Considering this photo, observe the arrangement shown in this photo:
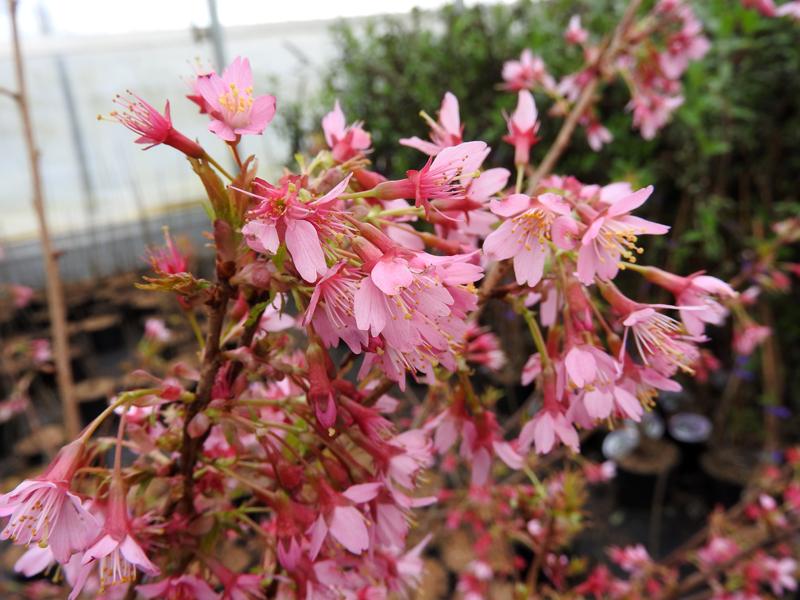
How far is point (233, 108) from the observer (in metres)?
0.41

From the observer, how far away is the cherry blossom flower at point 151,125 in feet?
1.36

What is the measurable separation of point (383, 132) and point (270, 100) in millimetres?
2027

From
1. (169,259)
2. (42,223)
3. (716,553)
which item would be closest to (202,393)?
(169,259)

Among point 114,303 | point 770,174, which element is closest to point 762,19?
point 770,174

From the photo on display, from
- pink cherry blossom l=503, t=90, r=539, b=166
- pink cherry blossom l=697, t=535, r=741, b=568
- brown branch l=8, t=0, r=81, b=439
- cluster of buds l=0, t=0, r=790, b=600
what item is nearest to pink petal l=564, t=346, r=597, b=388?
cluster of buds l=0, t=0, r=790, b=600

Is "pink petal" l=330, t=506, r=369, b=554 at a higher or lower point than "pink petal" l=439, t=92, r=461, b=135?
lower

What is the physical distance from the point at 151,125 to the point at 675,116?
2.11m

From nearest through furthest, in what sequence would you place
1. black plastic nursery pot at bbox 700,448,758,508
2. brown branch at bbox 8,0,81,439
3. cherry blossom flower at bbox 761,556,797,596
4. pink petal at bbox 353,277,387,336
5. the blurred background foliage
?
pink petal at bbox 353,277,387,336
brown branch at bbox 8,0,81,439
cherry blossom flower at bbox 761,556,797,596
the blurred background foliage
black plastic nursery pot at bbox 700,448,758,508

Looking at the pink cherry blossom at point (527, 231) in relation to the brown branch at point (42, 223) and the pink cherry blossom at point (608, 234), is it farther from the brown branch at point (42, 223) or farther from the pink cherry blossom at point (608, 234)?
the brown branch at point (42, 223)

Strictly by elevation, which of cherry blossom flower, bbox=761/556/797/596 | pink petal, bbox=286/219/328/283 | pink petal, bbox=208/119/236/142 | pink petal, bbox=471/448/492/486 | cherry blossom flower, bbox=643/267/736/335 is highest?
pink petal, bbox=208/119/236/142

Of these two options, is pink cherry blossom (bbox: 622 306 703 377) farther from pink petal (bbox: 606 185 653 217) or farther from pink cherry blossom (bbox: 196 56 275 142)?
pink cherry blossom (bbox: 196 56 275 142)

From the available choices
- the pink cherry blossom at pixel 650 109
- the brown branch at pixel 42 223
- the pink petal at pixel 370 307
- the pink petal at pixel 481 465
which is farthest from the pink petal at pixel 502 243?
the pink cherry blossom at pixel 650 109

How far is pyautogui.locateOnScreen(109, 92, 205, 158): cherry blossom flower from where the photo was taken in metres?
0.42

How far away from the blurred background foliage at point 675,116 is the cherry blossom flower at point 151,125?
1681 millimetres
